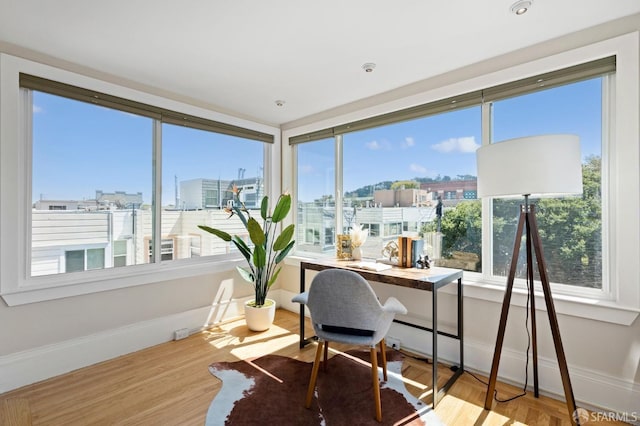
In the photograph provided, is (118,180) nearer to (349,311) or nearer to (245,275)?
(245,275)

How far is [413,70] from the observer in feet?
8.74

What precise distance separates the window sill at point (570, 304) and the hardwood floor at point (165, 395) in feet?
2.02

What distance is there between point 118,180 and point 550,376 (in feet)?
12.6

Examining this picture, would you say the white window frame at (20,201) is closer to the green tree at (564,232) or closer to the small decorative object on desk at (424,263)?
the small decorative object on desk at (424,263)

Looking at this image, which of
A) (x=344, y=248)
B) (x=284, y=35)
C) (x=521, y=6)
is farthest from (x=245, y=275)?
(x=521, y=6)

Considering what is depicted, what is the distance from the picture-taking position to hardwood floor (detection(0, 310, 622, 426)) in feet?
6.45

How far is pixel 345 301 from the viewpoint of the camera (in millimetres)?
1889

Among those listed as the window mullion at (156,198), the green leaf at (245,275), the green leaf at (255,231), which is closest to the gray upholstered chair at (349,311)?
the green leaf at (255,231)

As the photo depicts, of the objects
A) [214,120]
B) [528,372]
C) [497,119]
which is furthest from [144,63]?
[528,372]

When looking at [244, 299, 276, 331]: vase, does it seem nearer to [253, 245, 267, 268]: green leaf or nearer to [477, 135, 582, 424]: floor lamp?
[253, 245, 267, 268]: green leaf

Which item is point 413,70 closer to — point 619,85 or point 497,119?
point 497,119

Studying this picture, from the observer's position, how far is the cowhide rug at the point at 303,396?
Result: 76.1 inches

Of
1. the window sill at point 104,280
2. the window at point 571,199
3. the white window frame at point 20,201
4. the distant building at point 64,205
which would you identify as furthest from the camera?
the distant building at point 64,205

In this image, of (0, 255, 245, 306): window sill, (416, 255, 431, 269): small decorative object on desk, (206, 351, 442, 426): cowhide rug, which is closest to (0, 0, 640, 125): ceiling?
(416, 255, 431, 269): small decorative object on desk
